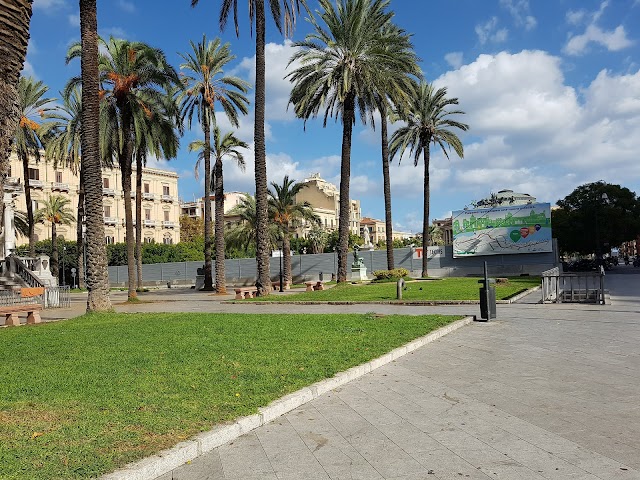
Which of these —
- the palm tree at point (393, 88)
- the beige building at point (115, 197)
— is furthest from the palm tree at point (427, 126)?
the beige building at point (115, 197)

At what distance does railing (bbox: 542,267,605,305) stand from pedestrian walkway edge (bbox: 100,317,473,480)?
1230cm

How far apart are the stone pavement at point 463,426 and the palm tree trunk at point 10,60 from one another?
341 centimetres

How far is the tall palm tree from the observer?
26031mm

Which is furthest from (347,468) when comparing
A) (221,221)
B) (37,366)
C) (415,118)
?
(415,118)

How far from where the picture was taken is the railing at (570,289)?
18266 mm

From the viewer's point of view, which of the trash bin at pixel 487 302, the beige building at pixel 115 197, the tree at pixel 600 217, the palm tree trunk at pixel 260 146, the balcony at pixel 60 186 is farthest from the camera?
the balcony at pixel 60 186

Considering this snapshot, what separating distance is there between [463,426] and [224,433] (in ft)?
7.40

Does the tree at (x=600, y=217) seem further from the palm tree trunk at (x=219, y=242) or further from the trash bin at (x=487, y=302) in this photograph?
the trash bin at (x=487, y=302)

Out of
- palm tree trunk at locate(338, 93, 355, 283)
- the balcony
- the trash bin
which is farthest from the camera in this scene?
the balcony

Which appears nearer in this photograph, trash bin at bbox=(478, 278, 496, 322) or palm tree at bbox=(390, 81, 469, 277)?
trash bin at bbox=(478, 278, 496, 322)

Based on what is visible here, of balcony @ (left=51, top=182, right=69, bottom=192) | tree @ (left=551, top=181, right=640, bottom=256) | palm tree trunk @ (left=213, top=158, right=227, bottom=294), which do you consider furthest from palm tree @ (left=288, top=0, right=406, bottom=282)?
balcony @ (left=51, top=182, right=69, bottom=192)

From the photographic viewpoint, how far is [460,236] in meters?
51.0

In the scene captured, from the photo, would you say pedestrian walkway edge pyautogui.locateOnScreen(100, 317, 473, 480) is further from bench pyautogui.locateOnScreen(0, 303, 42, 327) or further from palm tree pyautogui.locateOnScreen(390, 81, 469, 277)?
palm tree pyautogui.locateOnScreen(390, 81, 469, 277)

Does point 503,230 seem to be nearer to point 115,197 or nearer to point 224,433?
point 224,433
